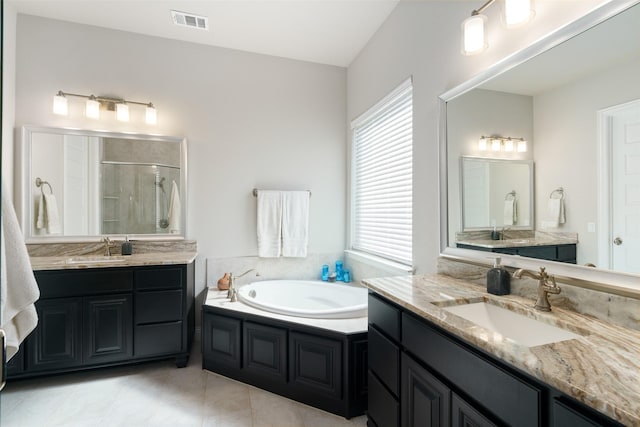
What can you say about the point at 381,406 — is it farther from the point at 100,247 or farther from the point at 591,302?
the point at 100,247

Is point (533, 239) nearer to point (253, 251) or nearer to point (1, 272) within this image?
point (1, 272)

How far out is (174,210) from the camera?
2.91 m

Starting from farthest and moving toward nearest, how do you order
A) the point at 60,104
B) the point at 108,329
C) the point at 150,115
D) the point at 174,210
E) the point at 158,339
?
the point at 174,210, the point at 150,115, the point at 60,104, the point at 158,339, the point at 108,329

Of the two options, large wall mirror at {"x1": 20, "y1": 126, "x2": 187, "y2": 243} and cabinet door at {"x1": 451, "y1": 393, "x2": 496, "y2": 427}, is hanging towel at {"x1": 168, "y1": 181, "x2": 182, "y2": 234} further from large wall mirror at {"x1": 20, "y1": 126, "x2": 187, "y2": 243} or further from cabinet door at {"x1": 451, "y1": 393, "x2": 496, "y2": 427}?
cabinet door at {"x1": 451, "y1": 393, "x2": 496, "y2": 427}

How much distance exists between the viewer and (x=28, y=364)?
2135mm

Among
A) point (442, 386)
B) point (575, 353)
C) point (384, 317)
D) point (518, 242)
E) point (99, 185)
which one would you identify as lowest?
point (442, 386)

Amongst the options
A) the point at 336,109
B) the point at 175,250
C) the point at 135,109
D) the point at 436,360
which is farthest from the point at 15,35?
the point at 436,360

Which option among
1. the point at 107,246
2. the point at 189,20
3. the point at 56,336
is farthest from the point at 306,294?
the point at 189,20

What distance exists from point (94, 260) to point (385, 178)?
2435 millimetres

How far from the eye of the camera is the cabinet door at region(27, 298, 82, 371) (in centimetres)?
215

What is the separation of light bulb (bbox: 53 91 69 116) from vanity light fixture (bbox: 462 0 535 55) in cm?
301

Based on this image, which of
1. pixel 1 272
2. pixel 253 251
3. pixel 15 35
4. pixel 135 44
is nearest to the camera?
pixel 1 272

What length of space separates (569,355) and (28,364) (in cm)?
302

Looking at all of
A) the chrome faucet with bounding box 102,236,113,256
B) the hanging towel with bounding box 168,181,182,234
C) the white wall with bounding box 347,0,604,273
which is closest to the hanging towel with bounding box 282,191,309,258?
the hanging towel with bounding box 168,181,182,234
